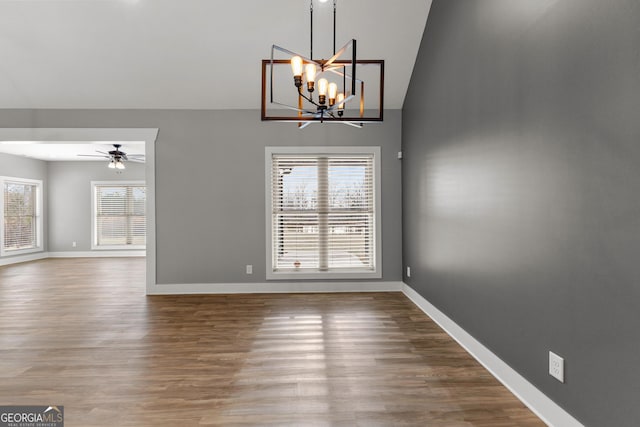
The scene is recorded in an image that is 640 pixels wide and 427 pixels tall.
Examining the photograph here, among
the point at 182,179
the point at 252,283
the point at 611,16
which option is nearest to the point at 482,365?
the point at 611,16

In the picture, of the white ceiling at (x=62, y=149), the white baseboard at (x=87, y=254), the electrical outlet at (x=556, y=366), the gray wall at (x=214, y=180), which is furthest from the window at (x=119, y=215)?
the electrical outlet at (x=556, y=366)

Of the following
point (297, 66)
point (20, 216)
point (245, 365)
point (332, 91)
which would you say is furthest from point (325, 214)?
point (20, 216)

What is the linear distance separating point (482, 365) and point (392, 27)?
12.1 feet

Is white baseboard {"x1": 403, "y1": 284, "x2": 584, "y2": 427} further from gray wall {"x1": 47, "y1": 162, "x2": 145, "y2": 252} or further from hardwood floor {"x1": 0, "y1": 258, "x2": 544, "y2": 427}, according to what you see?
gray wall {"x1": 47, "y1": 162, "x2": 145, "y2": 252}

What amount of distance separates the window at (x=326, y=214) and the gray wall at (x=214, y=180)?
22 centimetres

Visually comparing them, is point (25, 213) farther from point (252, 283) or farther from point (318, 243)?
point (318, 243)

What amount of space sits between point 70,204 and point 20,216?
113 cm

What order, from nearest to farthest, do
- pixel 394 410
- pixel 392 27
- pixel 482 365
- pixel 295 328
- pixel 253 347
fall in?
pixel 394 410, pixel 482 365, pixel 253 347, pixel 295 328, pixel 392 27

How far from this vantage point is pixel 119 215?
1024 centimetres

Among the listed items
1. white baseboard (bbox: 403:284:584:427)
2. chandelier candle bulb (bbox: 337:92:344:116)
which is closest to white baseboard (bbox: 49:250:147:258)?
chandelier candle bulb (bbox: 337:92:344:116)

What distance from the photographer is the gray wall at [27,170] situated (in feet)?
28.0

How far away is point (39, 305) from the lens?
4730 millimetres

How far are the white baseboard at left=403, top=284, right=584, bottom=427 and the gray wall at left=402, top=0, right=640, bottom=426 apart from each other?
0.20 feet

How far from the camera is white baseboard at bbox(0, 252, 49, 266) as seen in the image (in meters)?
8.40
